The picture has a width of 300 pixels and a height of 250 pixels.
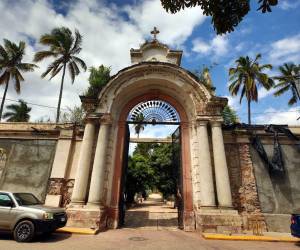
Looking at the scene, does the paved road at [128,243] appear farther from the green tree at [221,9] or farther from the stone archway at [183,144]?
the green tree at [221,9]

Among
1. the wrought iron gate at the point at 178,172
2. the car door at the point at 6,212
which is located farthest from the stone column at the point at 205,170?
the car door at the point at 6,212

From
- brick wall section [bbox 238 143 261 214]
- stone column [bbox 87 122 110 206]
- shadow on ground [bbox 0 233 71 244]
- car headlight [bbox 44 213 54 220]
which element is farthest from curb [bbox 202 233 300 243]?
car headlight [bbox 44 213 54 220]

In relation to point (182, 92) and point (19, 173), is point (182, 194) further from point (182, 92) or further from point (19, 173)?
point (19, 173)

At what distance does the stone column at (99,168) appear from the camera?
942 cm

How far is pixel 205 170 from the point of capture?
9672 mm

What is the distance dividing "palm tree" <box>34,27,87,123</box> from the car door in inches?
578

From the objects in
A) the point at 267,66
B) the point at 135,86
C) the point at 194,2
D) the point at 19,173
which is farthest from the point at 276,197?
the point at 267,66

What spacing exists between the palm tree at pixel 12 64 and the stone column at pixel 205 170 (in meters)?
21.9

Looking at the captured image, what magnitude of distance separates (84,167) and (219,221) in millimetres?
6026

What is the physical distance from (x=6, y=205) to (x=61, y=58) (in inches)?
719

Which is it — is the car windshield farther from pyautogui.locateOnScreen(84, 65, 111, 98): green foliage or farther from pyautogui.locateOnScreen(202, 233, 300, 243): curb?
pyautogui.locateOnScreen(84, 65, 111, 98): green foliage

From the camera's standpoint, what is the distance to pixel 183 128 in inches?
450

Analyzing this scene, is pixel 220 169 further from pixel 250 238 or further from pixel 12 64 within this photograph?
Result: pixel 12 64

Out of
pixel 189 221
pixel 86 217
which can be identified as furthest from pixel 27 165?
pixel 189 221
